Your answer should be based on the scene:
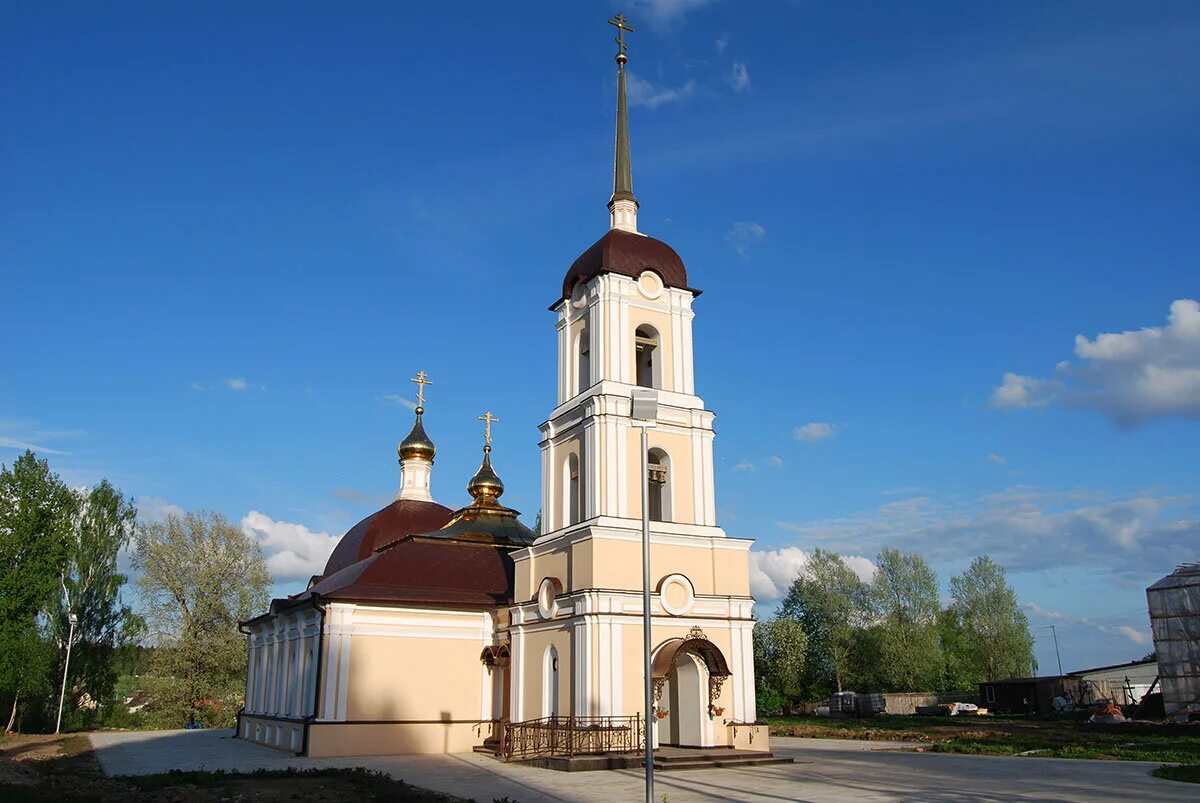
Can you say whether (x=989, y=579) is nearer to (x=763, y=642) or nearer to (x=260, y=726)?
(x=763, y=642)

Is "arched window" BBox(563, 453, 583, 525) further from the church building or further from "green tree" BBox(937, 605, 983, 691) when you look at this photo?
"green tree" BBox(937, 605, 983, 691)

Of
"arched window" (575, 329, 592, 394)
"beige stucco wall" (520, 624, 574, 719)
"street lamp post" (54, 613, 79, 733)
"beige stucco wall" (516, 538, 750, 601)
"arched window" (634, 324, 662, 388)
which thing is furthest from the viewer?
"street lamp post" (54, 613, 79, 733)

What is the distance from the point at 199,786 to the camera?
16.7 meters

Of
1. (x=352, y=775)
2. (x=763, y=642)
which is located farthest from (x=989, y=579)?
(x=352, y=775)

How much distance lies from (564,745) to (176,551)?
2848cm

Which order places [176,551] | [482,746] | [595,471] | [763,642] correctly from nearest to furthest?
[595,471] < [482,746] < [176,551] < [763,642]

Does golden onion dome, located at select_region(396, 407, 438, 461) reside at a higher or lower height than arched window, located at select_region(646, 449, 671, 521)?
higher

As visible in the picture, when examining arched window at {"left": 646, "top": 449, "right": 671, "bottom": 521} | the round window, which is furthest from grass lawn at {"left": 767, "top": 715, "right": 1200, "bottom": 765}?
arched window at {"left": 646, "top": 449, "right": 671, "bottom": 521}

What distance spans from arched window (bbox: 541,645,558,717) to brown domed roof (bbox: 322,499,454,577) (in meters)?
13.4

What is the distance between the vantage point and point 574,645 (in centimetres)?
2278

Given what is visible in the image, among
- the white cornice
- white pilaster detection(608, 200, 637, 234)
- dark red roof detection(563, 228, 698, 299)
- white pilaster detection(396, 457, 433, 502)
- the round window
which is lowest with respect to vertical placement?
the round window

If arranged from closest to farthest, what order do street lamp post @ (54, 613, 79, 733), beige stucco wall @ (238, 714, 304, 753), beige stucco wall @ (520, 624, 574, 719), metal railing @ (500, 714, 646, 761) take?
metal railing @ (500, 714, 646, 761), beige stucco wall @ (520, 624, 574, 719), beige stucco wall @ (238, 714, 304, 753), street lamp post @ (54, 613, 79, 733)

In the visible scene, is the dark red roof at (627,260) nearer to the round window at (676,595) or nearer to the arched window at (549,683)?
the round window at (676,595)

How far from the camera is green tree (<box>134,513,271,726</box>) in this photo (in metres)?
41.8
